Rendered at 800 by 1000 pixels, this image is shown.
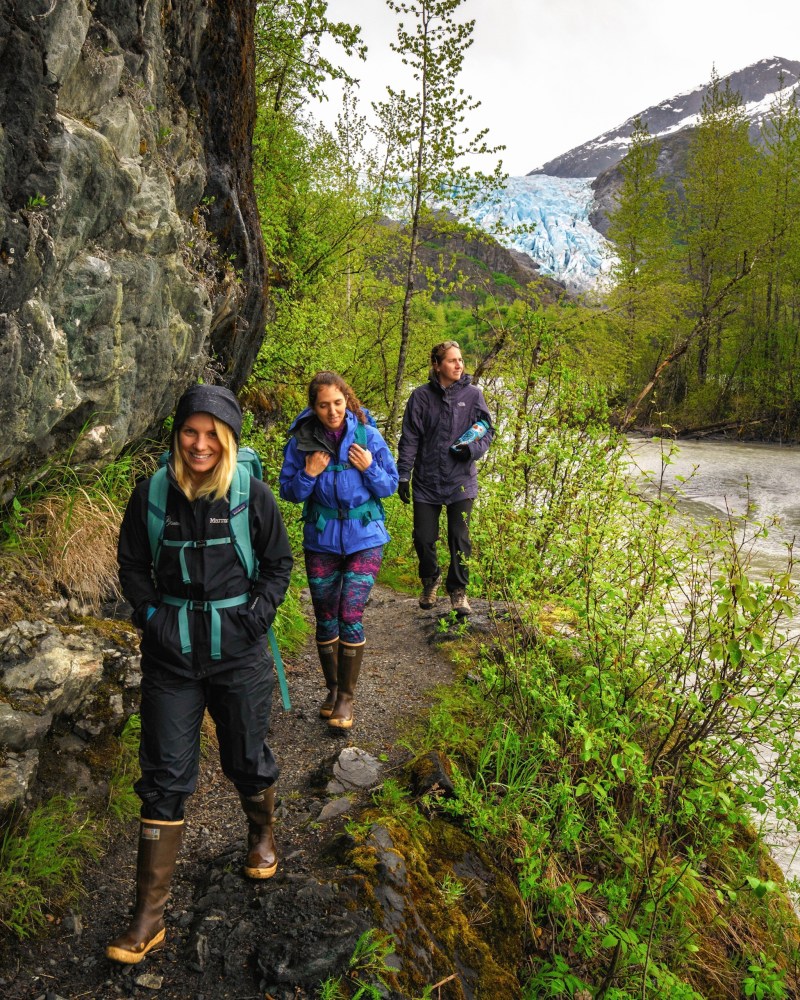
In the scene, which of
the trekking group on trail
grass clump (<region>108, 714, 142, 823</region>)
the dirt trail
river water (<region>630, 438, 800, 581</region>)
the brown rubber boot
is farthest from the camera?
river water (<region>630, 438, 800, 581</region>)

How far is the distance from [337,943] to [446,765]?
4.82ft

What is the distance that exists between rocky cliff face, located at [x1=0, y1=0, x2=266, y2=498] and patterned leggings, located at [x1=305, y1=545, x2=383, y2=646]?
1.63 meters

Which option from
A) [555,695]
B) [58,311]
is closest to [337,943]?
[555,695]

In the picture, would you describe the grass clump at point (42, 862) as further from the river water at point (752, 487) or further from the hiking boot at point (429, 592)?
the river water at point (752, 487)

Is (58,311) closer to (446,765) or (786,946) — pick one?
(446,765)

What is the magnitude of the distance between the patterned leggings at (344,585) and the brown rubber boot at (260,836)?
1.38 metres

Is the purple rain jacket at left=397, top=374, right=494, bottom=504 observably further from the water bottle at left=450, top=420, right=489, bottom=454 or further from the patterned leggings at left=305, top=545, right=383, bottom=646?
the patterned leggings at left=305, top=545, right=383, bottom=646

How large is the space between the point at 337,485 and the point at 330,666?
48.6 inches

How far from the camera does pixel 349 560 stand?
4.18 meters

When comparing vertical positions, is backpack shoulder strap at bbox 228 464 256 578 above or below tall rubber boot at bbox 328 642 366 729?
above

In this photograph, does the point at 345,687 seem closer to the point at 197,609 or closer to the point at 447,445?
the point at 197,609

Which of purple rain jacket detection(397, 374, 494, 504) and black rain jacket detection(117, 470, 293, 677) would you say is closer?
black rain jacket detection(117, 470, 293, 677)

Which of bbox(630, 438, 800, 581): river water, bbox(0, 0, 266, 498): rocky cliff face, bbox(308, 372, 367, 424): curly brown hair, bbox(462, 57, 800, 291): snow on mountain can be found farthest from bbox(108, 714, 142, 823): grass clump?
bbox(462, 57, 800, 291): snow on mountain

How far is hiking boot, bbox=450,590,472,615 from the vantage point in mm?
5874
